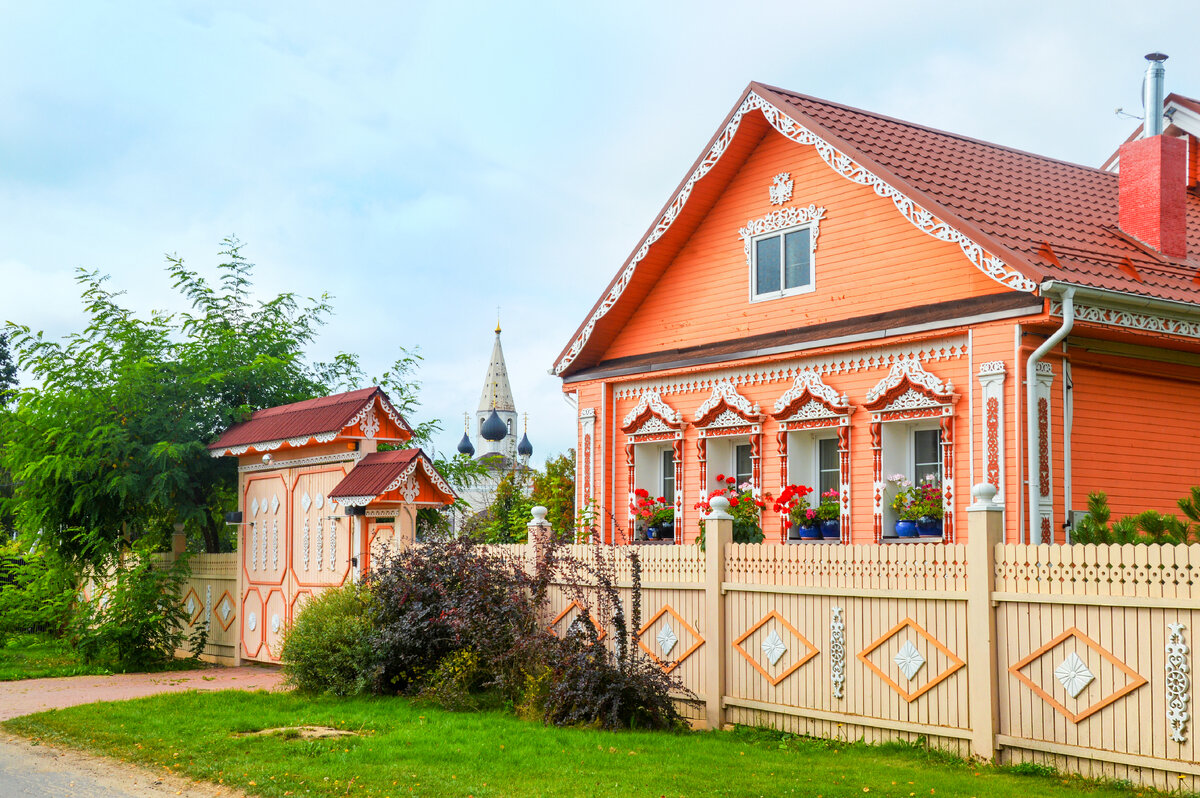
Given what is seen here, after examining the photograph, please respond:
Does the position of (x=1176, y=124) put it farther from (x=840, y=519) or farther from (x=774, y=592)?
(x=774, y=592)

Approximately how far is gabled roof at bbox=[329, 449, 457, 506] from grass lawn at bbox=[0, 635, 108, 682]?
4934 millimetres

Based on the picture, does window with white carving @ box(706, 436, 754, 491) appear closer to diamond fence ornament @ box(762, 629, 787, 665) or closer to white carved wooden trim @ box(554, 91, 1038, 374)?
white carved wooden trim @ box(554, 91, 1038, 374)

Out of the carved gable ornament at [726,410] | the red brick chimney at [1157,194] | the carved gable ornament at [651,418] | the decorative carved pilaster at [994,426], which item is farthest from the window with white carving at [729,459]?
the red brick chimney at [1157,194]

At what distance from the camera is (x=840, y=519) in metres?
15.2

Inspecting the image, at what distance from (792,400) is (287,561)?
704 cm

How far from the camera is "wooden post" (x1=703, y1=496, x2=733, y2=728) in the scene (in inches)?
443

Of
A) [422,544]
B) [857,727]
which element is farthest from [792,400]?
[857,727]

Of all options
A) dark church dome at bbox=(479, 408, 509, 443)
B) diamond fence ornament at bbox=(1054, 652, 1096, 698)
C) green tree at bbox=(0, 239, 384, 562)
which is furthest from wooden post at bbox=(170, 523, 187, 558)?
dark church dome at bbox=(479, 408, 509, 443)

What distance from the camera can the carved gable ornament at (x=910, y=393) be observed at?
13.8 m

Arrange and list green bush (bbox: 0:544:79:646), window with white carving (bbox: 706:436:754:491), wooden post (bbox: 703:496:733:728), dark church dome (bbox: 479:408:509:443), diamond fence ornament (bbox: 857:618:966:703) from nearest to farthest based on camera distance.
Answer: diamond fence ornament (bbox: 857:618:966:703) < wooden post (bbox: 703:496:733:728) < window with white carving (bbox: 706:436:754:491) < green bush (bbox: 0:544:79:646) < dark church dome (bbox: 479:408:509:443)

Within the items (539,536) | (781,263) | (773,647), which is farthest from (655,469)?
(773,647)

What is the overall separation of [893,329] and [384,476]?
6.29 meters

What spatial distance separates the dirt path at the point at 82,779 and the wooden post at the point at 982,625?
5.39 metres

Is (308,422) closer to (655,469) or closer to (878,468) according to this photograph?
(655,469)
